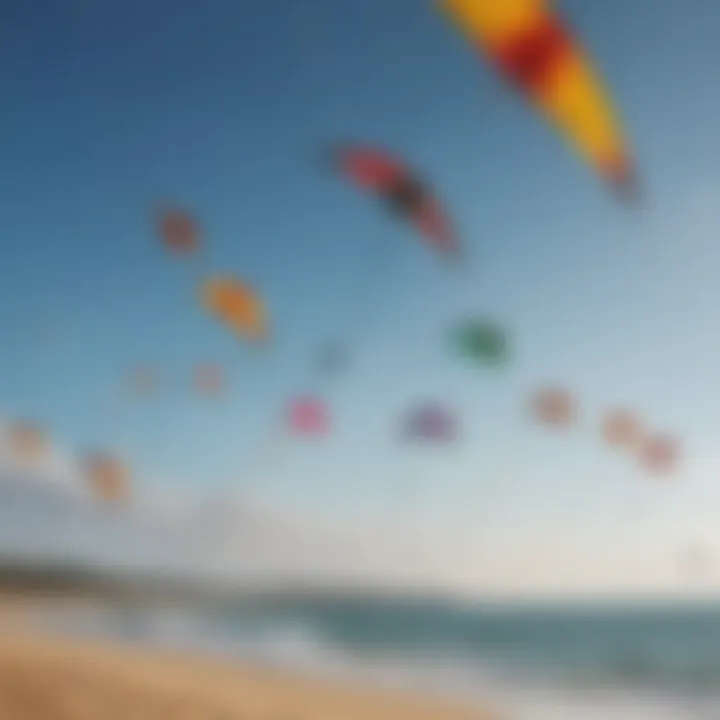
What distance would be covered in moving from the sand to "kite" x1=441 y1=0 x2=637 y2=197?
3.24ft

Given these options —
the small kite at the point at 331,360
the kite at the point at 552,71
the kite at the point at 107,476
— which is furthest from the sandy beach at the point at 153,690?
the kite at the point at 552,71

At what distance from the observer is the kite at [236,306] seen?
1970mm

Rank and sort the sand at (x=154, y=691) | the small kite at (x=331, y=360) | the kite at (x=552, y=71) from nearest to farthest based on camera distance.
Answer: the sand at (x=154, y=691), the kite at (x=552, y=71), the small kite at (x=331, y=360)

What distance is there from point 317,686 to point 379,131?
3.23 ft

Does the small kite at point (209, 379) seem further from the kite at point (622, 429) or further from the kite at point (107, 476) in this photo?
the kite at point (622, 429)

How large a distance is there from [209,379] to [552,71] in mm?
798

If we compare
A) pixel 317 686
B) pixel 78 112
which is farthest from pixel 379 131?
pixel 317 686

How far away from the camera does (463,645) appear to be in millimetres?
2117

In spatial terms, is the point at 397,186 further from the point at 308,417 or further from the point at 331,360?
the point at 308,417

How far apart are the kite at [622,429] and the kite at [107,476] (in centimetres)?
85

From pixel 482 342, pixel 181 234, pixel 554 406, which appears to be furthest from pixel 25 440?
pixel 554 406

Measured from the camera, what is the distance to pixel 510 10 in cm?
187

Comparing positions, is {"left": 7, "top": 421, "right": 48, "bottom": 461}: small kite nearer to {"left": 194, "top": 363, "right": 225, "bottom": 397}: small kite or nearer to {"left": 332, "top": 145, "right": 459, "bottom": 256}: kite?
{"left": 194, "top": 363, "right": 225, "bottom": 397}: small kite

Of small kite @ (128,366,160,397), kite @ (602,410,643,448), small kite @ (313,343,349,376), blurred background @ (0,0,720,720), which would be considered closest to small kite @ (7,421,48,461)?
blurred background @ (0,0,720,720)
